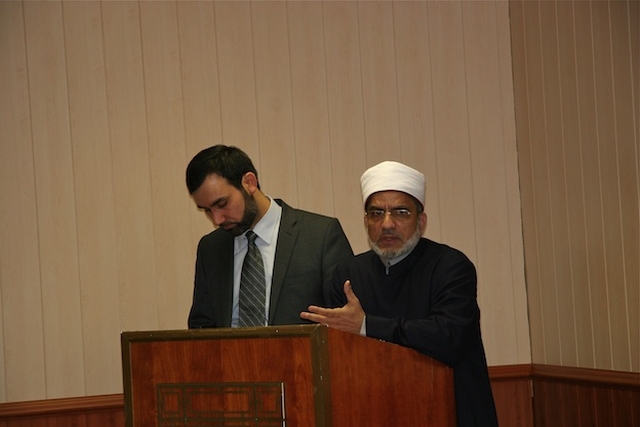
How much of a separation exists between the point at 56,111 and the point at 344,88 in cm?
163

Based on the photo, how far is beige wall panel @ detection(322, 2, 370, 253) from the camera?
5.74 m

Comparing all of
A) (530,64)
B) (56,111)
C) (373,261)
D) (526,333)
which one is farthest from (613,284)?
(56,111)

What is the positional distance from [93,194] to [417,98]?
77.8 inches

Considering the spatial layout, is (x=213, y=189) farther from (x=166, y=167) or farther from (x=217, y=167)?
(x=166, y=167)

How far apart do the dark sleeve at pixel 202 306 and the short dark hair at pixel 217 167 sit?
1.05 feet

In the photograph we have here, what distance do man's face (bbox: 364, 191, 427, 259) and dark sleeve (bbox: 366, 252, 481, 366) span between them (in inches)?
6.0

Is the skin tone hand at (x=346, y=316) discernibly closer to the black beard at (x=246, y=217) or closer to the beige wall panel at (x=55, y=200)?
the black beard at (x=246, y=217)

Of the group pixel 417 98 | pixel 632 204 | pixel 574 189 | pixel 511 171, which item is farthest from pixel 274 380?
pixel 511 171

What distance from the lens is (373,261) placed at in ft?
12.0

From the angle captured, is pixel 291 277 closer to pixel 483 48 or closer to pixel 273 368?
pixel 273 368

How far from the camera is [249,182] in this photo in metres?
3.93

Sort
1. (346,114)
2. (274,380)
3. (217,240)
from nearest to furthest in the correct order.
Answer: (274,380), (217,240), (346,114)

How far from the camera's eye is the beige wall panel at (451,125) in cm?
592

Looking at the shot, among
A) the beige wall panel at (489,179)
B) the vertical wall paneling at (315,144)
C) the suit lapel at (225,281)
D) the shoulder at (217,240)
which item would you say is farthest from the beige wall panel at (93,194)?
the beige wall panel at (489,179)
